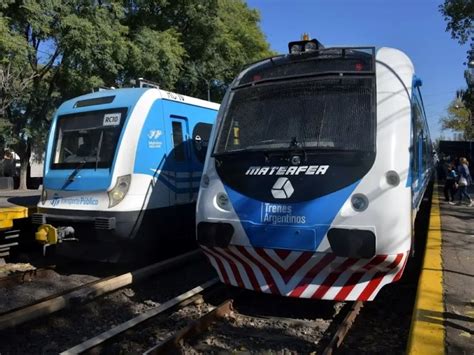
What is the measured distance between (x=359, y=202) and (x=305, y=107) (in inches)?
51.4

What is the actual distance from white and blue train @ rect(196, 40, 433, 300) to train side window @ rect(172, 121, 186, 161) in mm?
2381

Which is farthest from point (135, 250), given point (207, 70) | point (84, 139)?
point (207, 70)

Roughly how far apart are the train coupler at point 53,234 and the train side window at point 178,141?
2.02 metres

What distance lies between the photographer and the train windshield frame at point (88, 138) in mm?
7473

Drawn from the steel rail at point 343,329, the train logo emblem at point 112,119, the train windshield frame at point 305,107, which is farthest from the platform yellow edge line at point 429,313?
the train logo emblem at point 112,119

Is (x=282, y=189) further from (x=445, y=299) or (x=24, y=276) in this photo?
(x=24, y=276)

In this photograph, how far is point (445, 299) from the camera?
201 inches

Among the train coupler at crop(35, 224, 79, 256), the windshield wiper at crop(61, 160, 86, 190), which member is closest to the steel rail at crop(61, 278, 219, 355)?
the train coupler at crop(35, 224, 79, 256)

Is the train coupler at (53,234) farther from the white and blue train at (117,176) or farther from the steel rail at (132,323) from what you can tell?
the steel rail at (132,323)

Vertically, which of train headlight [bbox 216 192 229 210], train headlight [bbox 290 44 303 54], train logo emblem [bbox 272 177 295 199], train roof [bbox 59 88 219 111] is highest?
train headlight [bbox 290 44 303 54]

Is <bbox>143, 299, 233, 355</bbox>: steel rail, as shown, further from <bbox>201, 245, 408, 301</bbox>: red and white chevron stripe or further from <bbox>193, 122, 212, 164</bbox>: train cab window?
<bbox>193, 122, 212, 164</bbox>: train cab window

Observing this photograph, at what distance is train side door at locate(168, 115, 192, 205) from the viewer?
8.16 meters

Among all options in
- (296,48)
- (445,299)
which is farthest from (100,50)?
(445,299)

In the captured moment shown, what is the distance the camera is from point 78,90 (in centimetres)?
2000
